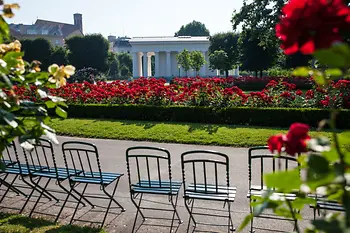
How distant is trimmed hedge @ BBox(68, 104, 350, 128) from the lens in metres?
11.3

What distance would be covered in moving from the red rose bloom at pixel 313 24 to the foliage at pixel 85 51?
5683cm

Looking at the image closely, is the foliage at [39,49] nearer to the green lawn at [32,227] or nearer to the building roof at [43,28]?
the building roof at [43,28]

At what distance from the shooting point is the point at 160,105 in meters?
13.5

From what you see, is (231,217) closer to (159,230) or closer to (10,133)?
(159,230)

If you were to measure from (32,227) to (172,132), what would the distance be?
21.4 feet

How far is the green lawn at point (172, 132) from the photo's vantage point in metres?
9.79

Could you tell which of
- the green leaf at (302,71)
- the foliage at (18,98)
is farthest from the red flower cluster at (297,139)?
the foliage at (18,98)

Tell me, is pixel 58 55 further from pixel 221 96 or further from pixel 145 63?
pixel 221 96

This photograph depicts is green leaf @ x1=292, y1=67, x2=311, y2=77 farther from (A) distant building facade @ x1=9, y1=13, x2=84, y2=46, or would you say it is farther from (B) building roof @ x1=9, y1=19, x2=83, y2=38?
(B) building roof @ x1=9, y1=19, x2=83, y2=38

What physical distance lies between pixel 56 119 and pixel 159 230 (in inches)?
410

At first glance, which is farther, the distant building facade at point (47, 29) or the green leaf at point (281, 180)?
the distant building facade at point (47, 29)

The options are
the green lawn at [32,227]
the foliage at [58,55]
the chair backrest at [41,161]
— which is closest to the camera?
the chair backrest at [41,161]

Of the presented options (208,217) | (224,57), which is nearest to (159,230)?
(208,217)

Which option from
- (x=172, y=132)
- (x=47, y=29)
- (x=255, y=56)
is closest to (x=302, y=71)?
(x=172, y=132)
